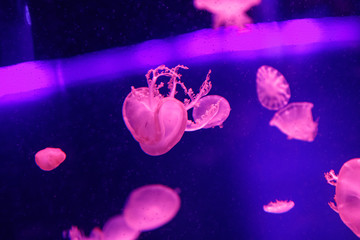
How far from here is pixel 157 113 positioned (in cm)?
287

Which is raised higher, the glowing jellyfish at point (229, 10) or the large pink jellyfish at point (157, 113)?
the glowing jellyfish at point (229, 10)

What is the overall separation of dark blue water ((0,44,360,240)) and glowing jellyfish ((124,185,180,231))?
83 mm

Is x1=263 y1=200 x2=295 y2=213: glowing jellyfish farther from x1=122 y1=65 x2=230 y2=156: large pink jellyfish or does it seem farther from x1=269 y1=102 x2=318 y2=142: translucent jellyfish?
x1=122 y1=65 x2=230 y2=156: large pink jellyfish

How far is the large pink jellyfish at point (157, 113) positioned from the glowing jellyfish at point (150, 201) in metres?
0.58

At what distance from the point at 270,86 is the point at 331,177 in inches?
48.3

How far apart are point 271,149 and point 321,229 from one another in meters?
1.17

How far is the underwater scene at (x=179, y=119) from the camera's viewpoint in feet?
9.92

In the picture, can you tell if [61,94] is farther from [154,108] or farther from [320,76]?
[320,76]

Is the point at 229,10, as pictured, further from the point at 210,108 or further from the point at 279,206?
the point at 279,206

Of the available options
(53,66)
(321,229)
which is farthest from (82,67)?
(321,229)

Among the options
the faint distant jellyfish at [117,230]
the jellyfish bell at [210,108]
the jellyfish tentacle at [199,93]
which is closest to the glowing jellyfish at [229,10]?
the jellyfish tentacle at [199,93]

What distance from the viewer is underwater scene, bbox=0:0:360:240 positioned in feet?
9.92

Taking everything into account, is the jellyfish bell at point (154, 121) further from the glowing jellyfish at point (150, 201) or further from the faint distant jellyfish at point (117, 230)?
the faint distant jellyfish at point (117, 230)

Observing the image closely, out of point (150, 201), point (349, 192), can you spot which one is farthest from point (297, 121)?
point (150, 201)
